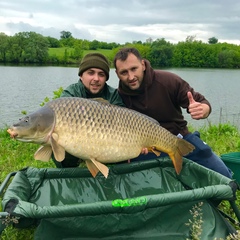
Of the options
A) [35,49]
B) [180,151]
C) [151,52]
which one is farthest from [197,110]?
[151,52]

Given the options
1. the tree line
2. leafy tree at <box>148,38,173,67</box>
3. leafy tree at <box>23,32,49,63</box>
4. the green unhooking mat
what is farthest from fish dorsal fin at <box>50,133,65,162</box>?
leafy tree at <box>148,38,173,67</box>

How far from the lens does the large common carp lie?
160 cm

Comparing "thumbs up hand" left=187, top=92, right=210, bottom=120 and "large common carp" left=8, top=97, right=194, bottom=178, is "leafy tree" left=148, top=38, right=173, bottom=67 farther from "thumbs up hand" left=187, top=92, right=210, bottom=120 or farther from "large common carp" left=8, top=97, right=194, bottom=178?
"large common carp" left=8, top=97, right=194, bottom=178

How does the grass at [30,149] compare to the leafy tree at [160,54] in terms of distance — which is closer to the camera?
the grass at [30,149]

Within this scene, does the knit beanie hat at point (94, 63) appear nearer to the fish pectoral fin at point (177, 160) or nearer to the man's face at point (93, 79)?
the man's face at point (93, 79)

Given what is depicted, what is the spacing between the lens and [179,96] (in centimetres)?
232

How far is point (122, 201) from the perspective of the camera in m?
1.46

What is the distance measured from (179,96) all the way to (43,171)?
0.98 metres

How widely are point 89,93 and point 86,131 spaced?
25.9 inches

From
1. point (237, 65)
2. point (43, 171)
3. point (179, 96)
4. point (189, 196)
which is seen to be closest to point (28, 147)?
point (43, 171)

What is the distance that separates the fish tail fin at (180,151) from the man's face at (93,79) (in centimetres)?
61

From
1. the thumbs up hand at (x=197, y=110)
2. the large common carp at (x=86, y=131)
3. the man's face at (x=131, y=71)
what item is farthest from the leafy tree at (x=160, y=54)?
the large common carp at (x=86, y=131)

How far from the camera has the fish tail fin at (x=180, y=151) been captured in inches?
74.9

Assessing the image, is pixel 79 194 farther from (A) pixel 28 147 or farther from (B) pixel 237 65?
(B) pixel 237 65
